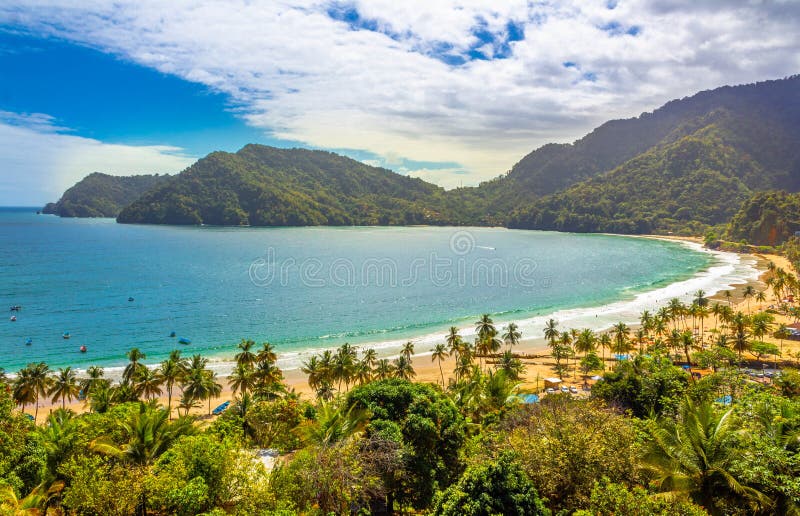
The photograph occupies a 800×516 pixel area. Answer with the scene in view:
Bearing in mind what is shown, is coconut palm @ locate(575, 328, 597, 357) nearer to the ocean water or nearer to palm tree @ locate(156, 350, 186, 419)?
the ocean water

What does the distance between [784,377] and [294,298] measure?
7334cm

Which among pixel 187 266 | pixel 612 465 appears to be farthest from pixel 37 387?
pixel 187 266

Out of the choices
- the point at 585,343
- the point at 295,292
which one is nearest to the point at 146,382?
the point at 585,343

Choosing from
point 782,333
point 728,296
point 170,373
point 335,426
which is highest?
point 335,426

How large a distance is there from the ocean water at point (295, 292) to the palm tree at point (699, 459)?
45682 millimetres

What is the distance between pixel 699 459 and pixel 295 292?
84.7 m

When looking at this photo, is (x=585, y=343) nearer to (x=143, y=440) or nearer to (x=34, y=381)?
(x=143, y=440)

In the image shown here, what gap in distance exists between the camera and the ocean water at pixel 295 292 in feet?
203

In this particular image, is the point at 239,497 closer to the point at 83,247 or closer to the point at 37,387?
the point at 37,387

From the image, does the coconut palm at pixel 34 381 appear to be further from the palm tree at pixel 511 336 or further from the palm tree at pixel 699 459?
the palm tree at pixel 511 336

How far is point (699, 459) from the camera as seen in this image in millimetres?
12828

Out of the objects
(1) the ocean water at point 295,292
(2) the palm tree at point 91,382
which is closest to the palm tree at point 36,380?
(2) the palm tree at point 91,382

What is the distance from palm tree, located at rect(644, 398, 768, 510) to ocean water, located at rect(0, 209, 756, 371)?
45682 mm

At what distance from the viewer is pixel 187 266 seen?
117250 millimetres
